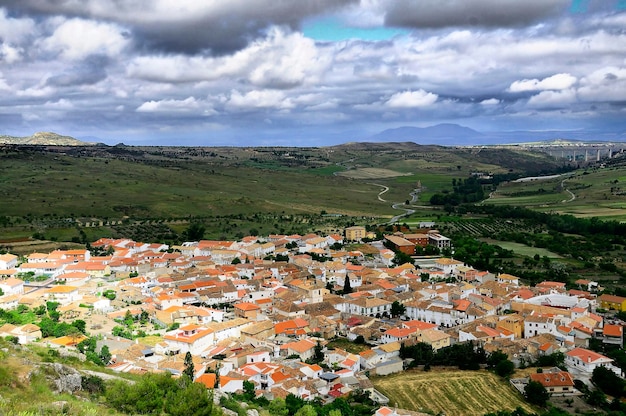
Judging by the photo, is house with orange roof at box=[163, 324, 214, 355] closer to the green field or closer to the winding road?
the green field

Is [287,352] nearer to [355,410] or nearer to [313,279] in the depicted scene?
[355,410]

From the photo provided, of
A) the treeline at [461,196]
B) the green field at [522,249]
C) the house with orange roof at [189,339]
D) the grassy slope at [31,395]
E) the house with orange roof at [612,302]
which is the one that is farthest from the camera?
the treeline at [461,196]

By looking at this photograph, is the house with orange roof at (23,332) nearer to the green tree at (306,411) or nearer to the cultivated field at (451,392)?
the green tree at (306,411)

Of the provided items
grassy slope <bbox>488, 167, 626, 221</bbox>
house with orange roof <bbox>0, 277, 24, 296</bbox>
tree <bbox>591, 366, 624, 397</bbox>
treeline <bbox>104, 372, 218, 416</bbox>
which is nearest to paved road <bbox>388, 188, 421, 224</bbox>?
grassy slope <bbox>488, 167, 626, 221</bbox>

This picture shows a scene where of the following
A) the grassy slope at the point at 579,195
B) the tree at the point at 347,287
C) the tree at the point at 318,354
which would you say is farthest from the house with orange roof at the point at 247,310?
the grassy slope at the point at 579,195

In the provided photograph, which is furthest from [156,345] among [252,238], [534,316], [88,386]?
[252,238]

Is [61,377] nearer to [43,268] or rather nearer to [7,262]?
[43,268]
